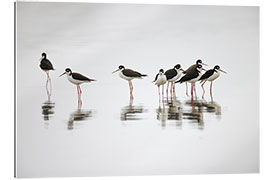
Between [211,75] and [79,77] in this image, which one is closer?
[79,77]

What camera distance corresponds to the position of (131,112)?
373 cm

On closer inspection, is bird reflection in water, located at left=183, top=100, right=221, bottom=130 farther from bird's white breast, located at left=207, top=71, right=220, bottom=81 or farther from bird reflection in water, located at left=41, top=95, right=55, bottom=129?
bird reflection in water, located at left=41, top=95, right=55, bottom=129

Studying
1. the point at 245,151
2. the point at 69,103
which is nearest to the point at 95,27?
the point at 69,103

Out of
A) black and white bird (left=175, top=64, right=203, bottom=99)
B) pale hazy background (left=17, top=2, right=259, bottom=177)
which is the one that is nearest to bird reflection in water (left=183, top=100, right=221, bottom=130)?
pale hazy background (left=17, top=2, right=259, bottom=177)

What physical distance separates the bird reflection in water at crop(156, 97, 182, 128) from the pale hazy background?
0.05 meters

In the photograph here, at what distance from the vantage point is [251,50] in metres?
3.88

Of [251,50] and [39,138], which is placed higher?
[251,50]

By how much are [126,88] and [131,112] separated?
0.24 metres

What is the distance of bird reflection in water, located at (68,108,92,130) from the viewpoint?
3658mm

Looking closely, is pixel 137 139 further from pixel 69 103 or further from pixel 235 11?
pixel 235 11

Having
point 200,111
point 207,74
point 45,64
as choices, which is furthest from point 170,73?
point 45,64

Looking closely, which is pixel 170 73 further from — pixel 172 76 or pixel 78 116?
pixel 78 116

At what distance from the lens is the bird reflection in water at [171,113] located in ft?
12.3

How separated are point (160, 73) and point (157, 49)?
24cm
